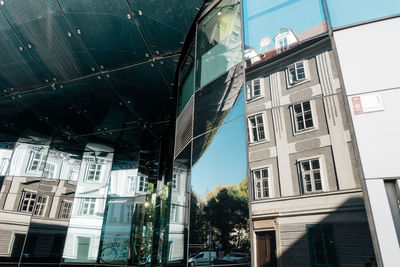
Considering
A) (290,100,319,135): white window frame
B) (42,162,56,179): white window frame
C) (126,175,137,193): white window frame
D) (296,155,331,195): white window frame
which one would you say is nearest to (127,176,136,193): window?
(126,175,137,193): white window frame

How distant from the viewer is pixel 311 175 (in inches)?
146

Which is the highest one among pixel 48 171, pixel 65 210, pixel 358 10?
pixel 358 10

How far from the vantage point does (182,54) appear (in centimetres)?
797

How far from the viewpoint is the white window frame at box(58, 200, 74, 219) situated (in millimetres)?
13445

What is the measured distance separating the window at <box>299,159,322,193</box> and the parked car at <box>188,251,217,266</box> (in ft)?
6.86

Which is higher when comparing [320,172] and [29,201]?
[29,201]

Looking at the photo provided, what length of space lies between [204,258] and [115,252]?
8.90 meters

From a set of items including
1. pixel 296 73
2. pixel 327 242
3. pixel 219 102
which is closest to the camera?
pixel 327 242

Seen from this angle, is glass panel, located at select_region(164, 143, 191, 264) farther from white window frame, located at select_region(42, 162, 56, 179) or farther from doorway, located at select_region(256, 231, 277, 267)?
white window frame, located at select_region(42, 162, 56, 179)

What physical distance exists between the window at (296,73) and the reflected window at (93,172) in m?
12.2

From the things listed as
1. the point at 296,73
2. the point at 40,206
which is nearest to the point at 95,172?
the point at 40,206

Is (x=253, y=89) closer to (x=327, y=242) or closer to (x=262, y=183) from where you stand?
(x=262, y=183)

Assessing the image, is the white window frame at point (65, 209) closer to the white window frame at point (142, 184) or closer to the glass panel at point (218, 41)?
the white window frame at point (142, 184)

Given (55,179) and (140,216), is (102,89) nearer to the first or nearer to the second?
(140,216)
